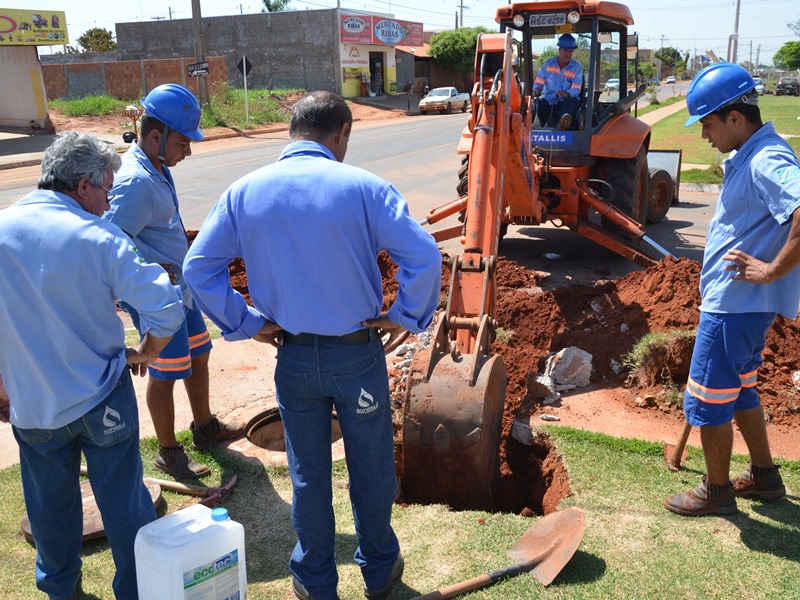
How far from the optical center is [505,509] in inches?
196

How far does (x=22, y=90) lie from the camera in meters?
26.7

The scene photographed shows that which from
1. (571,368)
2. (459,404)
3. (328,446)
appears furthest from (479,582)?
(571,368)

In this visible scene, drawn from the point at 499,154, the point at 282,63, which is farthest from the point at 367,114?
the point at 499,154

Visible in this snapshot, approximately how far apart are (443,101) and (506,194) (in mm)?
31660

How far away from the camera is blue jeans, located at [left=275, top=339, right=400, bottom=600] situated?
307 cm

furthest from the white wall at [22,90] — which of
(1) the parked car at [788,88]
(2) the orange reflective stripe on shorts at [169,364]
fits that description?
(1) the parked car at [788,88]

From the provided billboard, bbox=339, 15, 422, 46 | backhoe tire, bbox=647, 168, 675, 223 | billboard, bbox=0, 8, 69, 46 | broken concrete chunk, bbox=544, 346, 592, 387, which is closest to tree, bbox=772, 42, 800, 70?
billboard, bbox=339, 15, 422, 46

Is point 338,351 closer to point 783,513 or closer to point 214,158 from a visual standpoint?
point 783,513

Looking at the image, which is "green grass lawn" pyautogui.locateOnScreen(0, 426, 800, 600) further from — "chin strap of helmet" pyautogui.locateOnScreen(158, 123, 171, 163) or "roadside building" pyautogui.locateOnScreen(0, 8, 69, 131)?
"roadside building" pyautogui.locateOnScreen(0, 8, 69, 131)

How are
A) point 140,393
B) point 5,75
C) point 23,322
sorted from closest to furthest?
point 23,322
point 140,393
point 5,75

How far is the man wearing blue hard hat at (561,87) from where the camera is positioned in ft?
30.3

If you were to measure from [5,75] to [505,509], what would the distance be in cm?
2764

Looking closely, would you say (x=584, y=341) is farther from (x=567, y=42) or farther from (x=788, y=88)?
(x=788, y=88)

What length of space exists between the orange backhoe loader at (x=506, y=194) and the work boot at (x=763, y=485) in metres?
1.40
